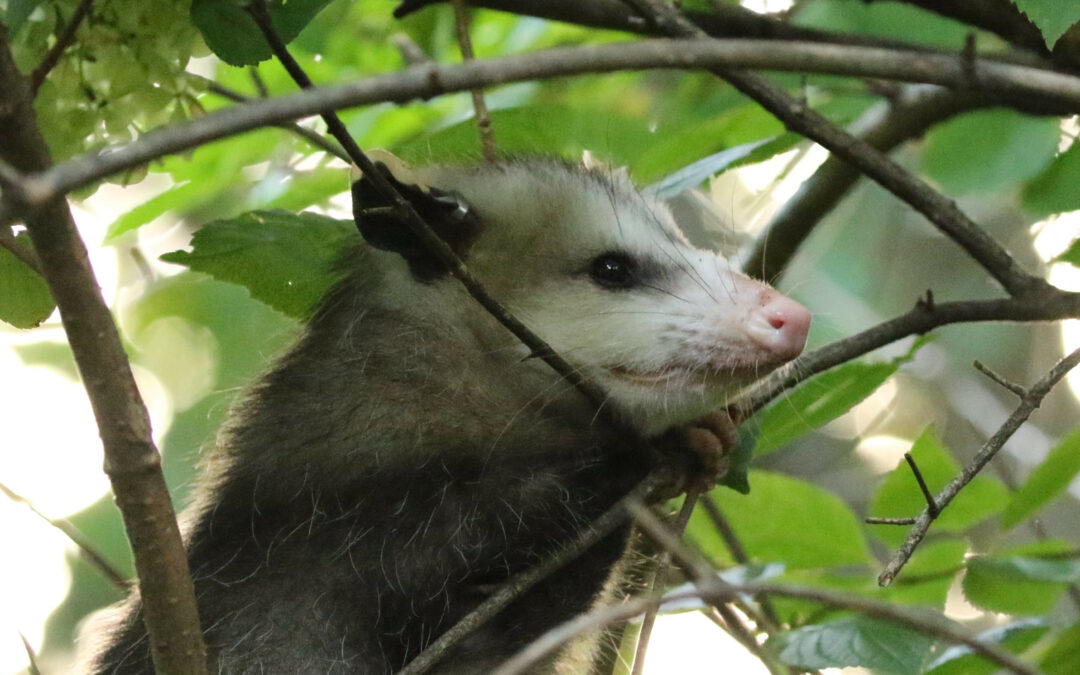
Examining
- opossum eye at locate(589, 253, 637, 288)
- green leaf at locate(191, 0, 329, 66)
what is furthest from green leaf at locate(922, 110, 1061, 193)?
green leaf at locate(191, 0, 329, 66)

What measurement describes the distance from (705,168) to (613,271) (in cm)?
28

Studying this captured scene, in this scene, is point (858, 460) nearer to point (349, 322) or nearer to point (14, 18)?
point (349, 322)

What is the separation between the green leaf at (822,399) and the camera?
186cm

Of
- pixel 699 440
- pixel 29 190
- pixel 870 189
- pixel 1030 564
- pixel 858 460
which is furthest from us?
pixel 858 460

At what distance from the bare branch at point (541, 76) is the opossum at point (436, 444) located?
2.53 ft

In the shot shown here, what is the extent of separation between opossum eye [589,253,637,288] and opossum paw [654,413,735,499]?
0.29 meters

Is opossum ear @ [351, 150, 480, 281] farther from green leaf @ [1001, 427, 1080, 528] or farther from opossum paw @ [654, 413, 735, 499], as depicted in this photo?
green leaf @ [1001, 427, 1080, 528]

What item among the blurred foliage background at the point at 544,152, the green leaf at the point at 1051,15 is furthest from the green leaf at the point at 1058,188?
the green leaf at the point at 1051,15

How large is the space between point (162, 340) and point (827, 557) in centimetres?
217

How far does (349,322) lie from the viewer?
2.09 metres

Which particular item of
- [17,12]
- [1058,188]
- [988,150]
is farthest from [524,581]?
[988,150]

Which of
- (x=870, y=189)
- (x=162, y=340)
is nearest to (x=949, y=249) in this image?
(x=870, y=189)

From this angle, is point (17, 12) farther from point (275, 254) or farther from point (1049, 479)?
point (1049, 479)

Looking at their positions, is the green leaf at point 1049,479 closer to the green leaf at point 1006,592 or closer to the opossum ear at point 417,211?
the green leaf at point 1006,592
